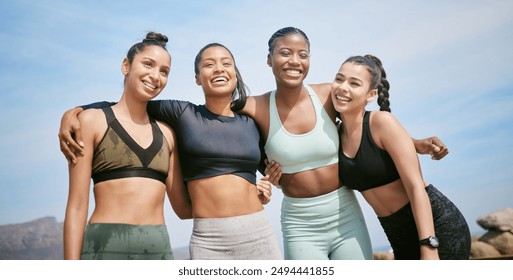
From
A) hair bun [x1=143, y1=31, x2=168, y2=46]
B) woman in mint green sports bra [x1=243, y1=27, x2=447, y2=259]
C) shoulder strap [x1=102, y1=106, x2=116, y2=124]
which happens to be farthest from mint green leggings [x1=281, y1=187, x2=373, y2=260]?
hair bun [x1=143, y1=31, x2=168, y2=46]

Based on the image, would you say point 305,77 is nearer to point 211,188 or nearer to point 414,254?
point 211,188

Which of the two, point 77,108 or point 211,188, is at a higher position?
point 77,108

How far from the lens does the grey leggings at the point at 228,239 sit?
3779mm

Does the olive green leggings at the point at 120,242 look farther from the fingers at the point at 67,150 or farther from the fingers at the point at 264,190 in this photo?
the fingers at the point at 264,190

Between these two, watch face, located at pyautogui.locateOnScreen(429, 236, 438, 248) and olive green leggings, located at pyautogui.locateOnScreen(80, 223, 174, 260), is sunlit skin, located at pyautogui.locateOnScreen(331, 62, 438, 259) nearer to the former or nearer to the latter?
watch face, located at pyautogui.locateOnScreen(429, 236, 438, 248)

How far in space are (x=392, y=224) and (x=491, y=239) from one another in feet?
31.0

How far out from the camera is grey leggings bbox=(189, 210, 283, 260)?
378 centimetres

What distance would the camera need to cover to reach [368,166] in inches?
159

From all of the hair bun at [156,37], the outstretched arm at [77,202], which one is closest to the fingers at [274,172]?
A: the hair bun at [156,37]

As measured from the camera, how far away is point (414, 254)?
404cm

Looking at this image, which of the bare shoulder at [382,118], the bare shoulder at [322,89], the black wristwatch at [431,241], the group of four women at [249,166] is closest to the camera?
the group of four women at [249,166]
